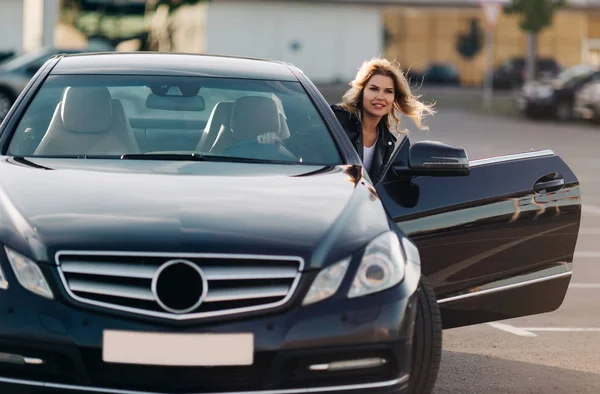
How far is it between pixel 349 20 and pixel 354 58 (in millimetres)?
1788

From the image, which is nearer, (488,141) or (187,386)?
(187,386)

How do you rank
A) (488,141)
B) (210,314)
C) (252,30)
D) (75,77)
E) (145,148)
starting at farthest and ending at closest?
(252,30) < (488,141) < (75,77) < (145,148) < (210,314)

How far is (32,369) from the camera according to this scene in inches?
172

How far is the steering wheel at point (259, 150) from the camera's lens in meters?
5.73

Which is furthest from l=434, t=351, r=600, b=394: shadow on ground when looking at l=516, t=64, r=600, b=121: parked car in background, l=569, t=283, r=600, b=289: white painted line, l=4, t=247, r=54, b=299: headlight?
l=516, t=64, r=600, b=121: parked car in background

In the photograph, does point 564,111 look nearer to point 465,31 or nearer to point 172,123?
point 172,123

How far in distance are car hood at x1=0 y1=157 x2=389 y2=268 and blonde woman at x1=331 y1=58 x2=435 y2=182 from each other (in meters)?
1.63

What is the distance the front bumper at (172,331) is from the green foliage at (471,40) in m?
66.2

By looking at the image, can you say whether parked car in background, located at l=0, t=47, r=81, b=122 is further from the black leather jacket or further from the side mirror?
the side mirror

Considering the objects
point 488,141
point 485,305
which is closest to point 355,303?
point 485,305

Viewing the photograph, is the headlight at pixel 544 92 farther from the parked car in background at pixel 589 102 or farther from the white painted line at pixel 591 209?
the white painted line at pixel 591 209

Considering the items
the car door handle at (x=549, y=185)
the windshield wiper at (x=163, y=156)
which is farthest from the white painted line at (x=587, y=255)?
the windshield wiper at (x=163, y=156)

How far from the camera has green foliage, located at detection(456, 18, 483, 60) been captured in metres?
69.5

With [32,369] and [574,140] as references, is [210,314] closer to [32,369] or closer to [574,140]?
[32,369]
